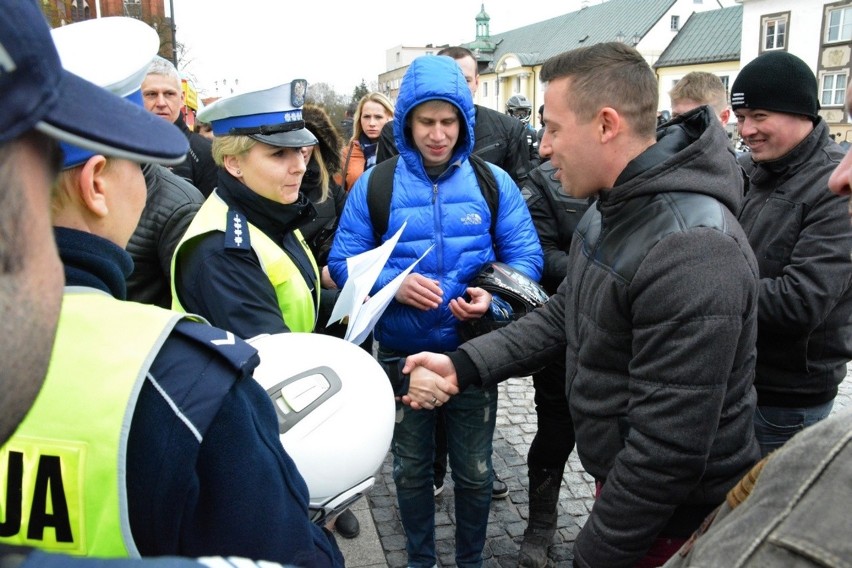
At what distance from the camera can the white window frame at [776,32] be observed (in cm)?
4056

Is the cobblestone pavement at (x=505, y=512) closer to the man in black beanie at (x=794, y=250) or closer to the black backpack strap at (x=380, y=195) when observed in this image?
the man in black beanie at (x=794, y=250)

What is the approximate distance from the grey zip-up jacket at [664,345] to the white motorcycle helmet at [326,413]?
26.7 inches

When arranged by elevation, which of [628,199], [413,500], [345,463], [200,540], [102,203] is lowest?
Answer: [413,500]

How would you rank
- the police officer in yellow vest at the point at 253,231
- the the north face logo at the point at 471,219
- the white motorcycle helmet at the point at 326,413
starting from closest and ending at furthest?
the white motorcycle helmet at the point at 326,413, the police officer in yellow vest at the point at 253,231, the the north face logo at the point at 471,219

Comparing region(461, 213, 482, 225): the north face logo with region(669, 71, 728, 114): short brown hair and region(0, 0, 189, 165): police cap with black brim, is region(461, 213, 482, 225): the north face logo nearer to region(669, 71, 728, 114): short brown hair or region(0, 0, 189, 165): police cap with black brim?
region(0, 0, 189, 165): police cap with black brim

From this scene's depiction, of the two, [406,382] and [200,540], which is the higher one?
[200,540]

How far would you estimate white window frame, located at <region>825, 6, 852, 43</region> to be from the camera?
37219mm

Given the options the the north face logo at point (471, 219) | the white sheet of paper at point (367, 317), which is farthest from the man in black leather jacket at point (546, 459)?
the white sheet of paper at point (367, 317)

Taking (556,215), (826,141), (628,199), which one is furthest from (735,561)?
(556,215)

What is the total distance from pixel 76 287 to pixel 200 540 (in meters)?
0.48

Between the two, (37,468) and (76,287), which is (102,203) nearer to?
(76,287)

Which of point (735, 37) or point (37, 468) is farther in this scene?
point (735, 37)

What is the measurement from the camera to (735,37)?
46.5 meters

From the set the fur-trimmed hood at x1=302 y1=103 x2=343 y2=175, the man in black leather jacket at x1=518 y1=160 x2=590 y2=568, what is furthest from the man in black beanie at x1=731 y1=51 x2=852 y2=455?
the fur-trimmed hood at x1=302 y1=103 x2=343 y2=175
